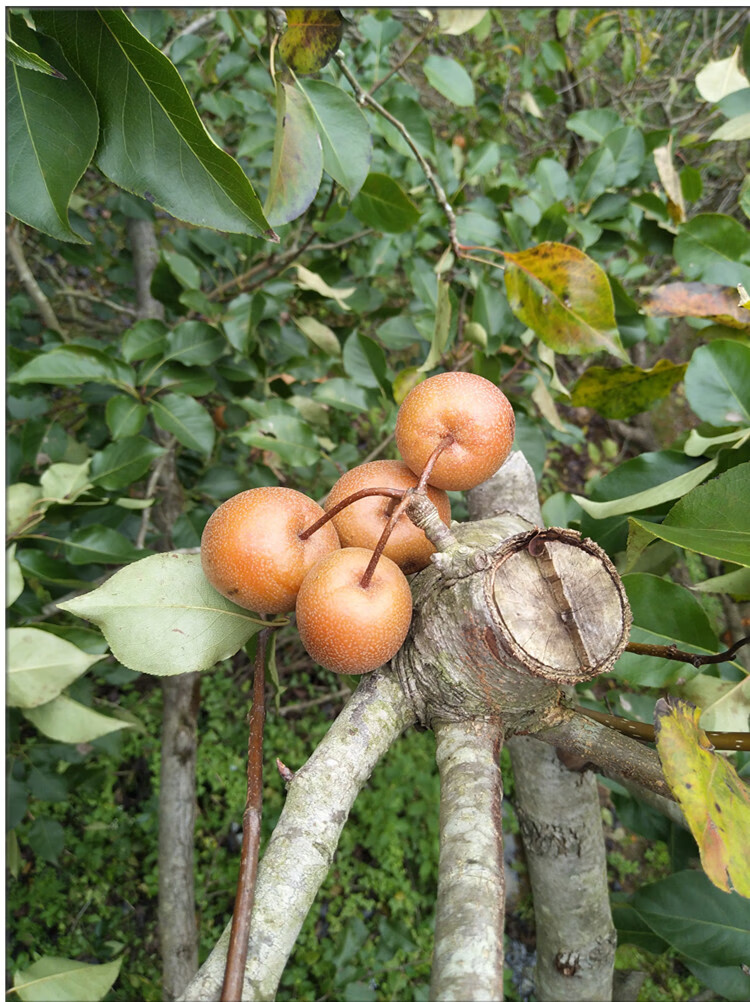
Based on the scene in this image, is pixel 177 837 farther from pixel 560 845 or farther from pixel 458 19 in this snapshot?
pixel 458 19

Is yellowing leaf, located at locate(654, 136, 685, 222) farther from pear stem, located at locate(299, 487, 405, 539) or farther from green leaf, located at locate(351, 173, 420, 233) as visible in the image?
pear stem, located at locate(299, 487, 405, 539)

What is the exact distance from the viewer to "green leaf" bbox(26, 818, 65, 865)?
199 centimetres

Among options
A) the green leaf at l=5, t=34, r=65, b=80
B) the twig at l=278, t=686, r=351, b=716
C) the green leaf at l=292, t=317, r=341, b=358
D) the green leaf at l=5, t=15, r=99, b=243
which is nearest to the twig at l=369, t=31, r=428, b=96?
the green leaf at l=292, t=317, r=341, b=358

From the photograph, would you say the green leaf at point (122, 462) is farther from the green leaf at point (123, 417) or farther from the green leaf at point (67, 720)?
the green leaf at point (67, 720)

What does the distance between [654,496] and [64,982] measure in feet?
3.60

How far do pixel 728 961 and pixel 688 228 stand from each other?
4.41 feet

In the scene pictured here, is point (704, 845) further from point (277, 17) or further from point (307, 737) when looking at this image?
point (307, 737)

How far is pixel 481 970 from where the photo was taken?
0.56 m

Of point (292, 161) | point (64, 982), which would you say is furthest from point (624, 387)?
point (64, 982)

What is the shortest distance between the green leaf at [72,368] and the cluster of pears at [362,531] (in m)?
0.83

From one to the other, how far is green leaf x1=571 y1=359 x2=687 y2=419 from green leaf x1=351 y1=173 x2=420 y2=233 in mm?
463

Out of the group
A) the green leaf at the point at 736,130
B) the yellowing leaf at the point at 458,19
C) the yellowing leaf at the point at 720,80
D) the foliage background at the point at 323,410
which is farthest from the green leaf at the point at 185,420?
the yellowing leaf at the point at 720,80

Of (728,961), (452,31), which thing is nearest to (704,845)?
(728,961)

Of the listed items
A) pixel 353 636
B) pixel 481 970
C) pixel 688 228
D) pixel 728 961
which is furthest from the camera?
pixel 688 228
